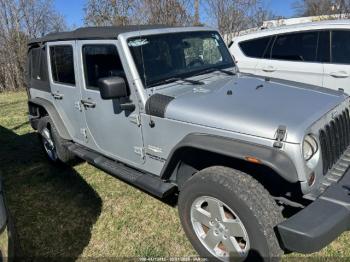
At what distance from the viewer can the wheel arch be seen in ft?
7.89

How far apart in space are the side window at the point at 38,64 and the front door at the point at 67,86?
249 mm

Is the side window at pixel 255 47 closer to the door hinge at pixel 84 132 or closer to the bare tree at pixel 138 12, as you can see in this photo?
the door hinge at pixel 84 132

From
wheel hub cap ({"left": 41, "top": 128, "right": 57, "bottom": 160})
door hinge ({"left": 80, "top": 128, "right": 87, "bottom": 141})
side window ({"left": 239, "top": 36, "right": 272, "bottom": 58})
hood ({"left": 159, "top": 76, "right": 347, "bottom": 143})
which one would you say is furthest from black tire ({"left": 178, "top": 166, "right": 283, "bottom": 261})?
side window ({"left": 239, "top": 36, "right": 272, "bottom": 58})

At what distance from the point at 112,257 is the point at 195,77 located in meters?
1.95

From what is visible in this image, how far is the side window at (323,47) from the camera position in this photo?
5.50m

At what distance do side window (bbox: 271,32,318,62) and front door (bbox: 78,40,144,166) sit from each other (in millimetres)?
3371

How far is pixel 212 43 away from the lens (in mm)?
4227

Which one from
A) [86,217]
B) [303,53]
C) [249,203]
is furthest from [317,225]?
[303,53]

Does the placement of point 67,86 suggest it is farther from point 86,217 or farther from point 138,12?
point 138,12

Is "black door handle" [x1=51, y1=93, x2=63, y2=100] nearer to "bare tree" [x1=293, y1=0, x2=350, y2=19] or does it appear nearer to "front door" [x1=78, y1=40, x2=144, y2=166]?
"front door" [x1=78, y1=40, x2=144, y2=166]

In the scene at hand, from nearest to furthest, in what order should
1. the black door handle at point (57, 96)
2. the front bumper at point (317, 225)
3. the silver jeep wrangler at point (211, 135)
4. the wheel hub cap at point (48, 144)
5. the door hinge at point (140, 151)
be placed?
1. the front bumper at point (317, 225)
2. the silver jeep wrangler at point (211, 135)
3. the door hinge at point (140, 151)
4. the black door handle at point (57, 96)
5. the wheel hub cap at point (48, 144)

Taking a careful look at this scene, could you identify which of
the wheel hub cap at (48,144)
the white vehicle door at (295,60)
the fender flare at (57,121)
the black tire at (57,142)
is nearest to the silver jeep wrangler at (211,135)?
the fender flare at (57,121)

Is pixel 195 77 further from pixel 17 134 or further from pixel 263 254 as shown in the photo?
pixel 17 134

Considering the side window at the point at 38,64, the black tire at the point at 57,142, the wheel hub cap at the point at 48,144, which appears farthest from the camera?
the wheel hub cap at the point at 48,144
